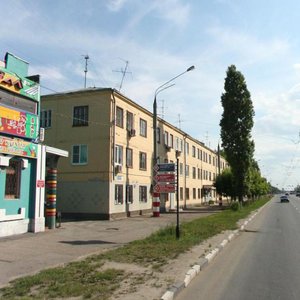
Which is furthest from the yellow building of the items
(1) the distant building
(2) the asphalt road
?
(2) the asphalt road

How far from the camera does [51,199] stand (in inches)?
798

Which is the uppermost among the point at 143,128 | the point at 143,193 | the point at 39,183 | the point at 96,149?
the point at 143,128

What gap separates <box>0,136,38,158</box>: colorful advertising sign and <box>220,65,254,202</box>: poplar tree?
30783 millimetres

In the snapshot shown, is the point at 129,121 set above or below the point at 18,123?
above

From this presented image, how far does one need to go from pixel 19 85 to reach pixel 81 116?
1290 centimetres

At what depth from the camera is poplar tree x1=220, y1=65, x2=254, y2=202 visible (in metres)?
45.5

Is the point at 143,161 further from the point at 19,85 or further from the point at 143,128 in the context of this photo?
the point at 19,85

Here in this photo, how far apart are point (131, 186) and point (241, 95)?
68.0 feet

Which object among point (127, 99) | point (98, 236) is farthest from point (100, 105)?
point (98, 236)

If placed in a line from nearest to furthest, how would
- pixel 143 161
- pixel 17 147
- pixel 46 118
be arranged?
pixel 17 147
pixel 46 118
pixel 143 161

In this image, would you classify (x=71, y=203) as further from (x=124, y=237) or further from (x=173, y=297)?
(x=173, y=297)

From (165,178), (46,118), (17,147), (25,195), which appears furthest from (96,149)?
(165,178)

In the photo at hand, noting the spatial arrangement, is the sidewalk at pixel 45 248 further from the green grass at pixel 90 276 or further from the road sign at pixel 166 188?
the road sign at pixel 166 188

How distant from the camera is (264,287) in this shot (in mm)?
8102
